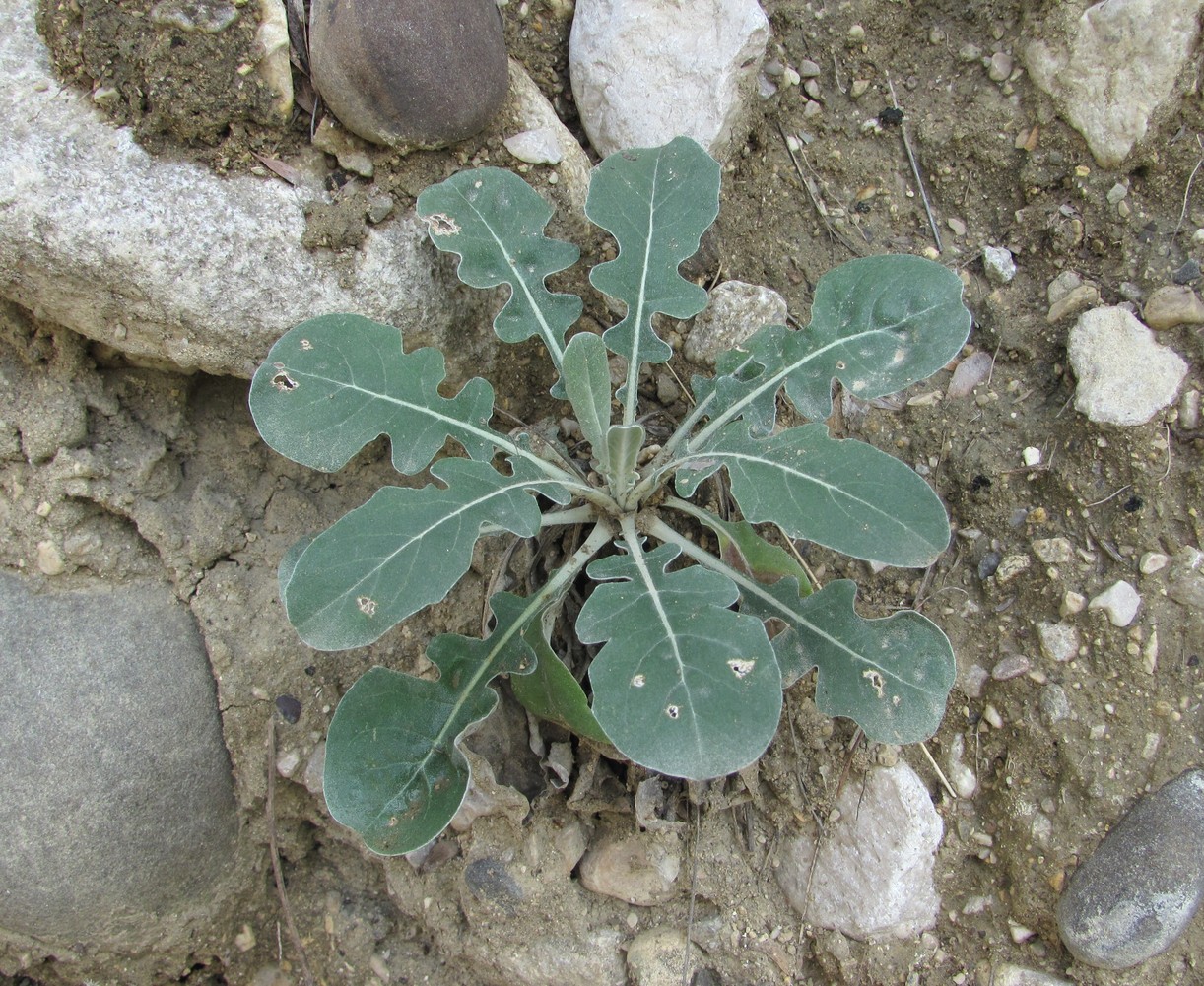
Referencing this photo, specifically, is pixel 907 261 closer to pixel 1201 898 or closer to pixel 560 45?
pixel 560 45

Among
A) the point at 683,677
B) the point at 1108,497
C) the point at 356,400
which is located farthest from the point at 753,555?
the point at 356,400

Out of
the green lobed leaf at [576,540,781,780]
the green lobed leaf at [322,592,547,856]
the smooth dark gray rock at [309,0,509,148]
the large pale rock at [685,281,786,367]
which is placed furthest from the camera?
the large pale rock at [685,281,786,367]

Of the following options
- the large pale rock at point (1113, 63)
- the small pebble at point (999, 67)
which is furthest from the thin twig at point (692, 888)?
the small pebble at point (999, 67)

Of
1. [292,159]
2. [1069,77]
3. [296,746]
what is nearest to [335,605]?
[296,746]

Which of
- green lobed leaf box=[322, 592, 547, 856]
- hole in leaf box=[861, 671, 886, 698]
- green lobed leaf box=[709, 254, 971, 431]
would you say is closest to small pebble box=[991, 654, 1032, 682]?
hole in leaf box=[861, 671, 886, 698]

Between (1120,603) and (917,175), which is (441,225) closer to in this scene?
(917,175)

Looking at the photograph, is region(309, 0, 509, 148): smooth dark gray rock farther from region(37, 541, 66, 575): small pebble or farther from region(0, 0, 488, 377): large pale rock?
region(37, 541, 66, 575): small pebble

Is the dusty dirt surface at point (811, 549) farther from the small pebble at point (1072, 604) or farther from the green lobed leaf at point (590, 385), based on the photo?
the green lobed leaf at point (590, 385)
